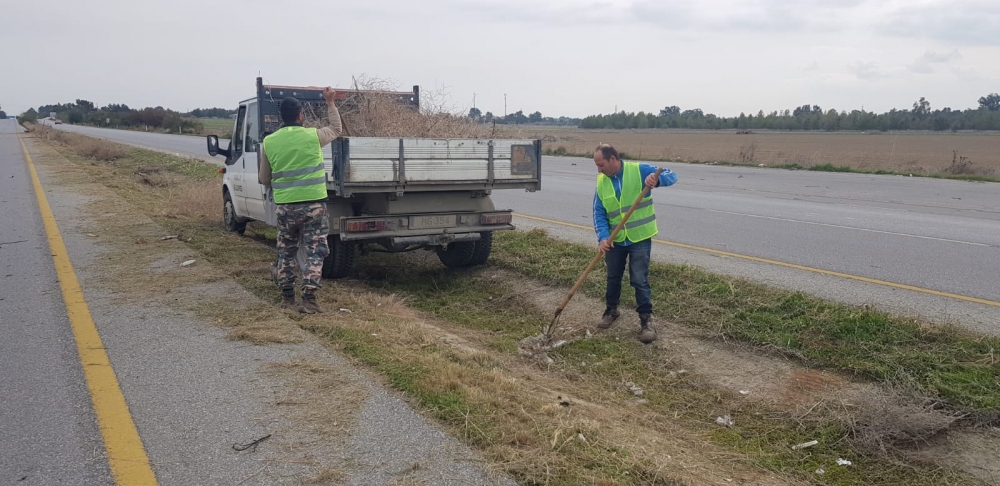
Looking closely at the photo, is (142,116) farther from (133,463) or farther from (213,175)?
(133,463)

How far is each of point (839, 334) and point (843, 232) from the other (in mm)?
6161

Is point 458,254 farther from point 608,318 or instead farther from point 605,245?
point 605,245

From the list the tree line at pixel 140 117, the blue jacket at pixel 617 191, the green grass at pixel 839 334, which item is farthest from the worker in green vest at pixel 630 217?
the tree line at pixel 140 117

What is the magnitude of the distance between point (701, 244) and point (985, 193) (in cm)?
1211

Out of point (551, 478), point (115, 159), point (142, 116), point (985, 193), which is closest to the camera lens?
point (551, 478)

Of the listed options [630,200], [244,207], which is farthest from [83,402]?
[244,207]

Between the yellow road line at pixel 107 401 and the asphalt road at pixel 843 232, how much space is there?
5.85m

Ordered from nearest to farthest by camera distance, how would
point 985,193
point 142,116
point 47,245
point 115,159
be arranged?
point 47,245
point 985,193
point 115,159
point 142,116

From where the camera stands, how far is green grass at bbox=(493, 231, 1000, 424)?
4.91 m

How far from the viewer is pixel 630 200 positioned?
20.4 feet

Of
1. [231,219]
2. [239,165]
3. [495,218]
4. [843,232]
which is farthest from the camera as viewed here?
[231,219]

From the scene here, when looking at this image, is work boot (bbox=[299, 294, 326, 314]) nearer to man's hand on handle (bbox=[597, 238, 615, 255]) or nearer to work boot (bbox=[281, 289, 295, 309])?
work boot (bbox=[281, 289, 295, 309])

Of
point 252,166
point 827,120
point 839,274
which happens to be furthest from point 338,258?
point 827,120

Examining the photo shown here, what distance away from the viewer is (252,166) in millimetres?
9656
